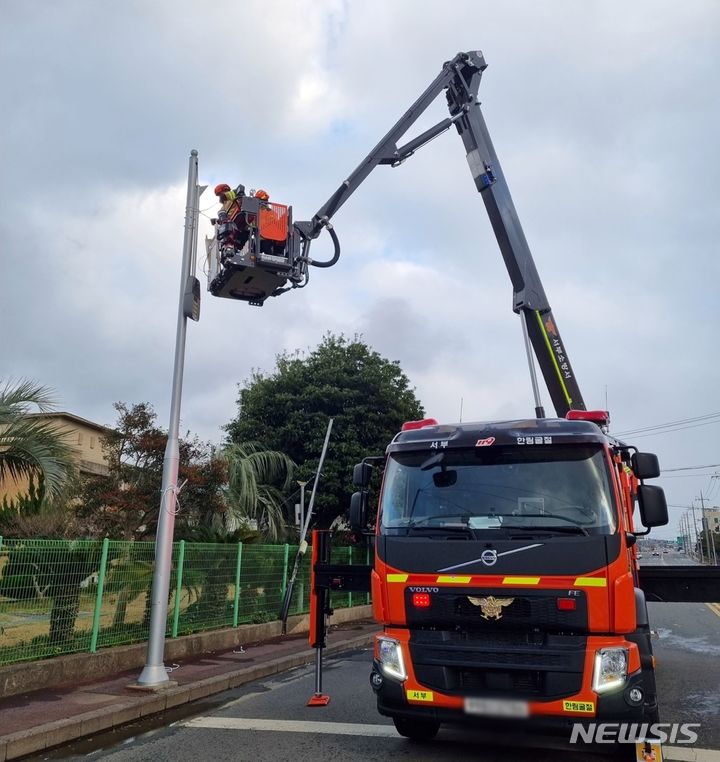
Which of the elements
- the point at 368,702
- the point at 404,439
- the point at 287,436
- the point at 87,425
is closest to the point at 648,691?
the point at 404,439

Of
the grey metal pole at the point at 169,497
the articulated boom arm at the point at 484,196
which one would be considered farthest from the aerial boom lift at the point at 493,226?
the grey metal pole at the point at 169,497

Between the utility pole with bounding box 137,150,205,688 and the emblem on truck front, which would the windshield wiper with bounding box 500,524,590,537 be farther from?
the utility pole with bounding box 137,150,205,688

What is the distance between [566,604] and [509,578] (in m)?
0.44

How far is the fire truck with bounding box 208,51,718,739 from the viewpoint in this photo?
5.01 metres

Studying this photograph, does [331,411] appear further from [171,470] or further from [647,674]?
[647,674]

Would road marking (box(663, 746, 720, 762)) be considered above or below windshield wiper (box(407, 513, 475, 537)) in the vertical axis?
below

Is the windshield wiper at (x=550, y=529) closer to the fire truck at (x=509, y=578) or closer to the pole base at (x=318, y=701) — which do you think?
the fire truck at (x=509, y=578)

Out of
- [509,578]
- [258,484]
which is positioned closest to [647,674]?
[509,578]

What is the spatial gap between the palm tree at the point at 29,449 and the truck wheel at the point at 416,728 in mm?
5689

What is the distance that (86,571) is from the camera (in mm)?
9047

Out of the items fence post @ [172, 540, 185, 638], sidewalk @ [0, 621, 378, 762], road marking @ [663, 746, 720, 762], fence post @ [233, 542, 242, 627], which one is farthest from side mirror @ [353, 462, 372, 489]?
fence post @ [233, 542, 242, 627]

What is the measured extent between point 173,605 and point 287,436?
35.8ft

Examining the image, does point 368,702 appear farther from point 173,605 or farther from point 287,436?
point 287,436

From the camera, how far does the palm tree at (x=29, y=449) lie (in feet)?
31.0
